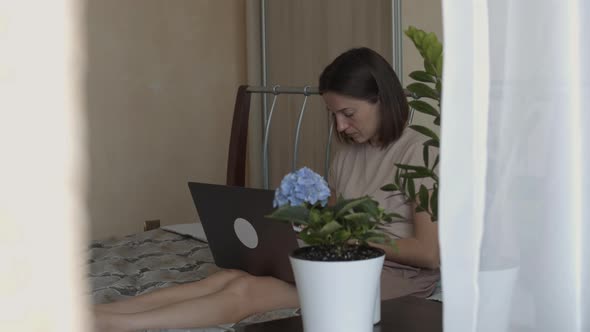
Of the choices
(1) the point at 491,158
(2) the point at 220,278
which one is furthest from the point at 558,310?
(2) the point at 220,278

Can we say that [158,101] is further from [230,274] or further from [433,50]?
[433,50]

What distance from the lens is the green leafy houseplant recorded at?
1206 millimetres

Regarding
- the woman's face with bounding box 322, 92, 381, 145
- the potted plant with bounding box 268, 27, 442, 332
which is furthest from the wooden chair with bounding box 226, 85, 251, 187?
the potted plant with bounding box 268, 27, 442, 332

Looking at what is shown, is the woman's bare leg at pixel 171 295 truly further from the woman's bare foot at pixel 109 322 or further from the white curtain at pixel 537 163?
the white curtain at pixel 537 163

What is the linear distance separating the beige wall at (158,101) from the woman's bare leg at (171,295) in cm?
184

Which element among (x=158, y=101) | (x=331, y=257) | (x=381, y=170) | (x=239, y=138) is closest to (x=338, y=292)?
(x=331, y=257)

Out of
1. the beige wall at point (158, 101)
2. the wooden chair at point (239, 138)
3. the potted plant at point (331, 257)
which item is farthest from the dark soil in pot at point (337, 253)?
the beige wall at point (158, 101)

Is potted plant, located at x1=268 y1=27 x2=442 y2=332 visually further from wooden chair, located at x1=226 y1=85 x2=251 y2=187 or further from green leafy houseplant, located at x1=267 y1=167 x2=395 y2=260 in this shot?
wooden chair, located at x1=226 y1=85 x2=251 y2=187

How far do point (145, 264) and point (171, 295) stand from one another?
1.75ft

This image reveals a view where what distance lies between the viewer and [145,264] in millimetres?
2332

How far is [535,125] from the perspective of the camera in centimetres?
94

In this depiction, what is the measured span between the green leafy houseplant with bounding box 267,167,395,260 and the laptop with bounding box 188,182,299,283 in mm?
384

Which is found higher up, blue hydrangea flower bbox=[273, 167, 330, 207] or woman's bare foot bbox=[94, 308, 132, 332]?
blue hydrangea flower bbox=[273, 167, 330, 207]

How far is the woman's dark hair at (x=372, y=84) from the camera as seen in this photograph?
1.99 meters
